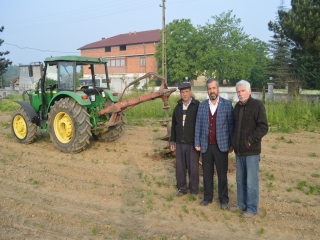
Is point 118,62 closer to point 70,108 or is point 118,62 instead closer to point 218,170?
point 70,108

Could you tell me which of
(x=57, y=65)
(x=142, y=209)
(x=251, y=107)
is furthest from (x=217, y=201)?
(x=57, y=65)

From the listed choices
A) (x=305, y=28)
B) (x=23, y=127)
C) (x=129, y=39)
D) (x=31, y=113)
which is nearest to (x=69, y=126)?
(x=31, y=113)

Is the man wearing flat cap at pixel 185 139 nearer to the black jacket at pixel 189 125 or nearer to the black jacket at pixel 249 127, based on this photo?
the black jacket at pixel 189 125

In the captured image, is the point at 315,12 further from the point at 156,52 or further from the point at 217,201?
the point at 156,52

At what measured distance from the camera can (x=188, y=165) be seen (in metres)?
4.89

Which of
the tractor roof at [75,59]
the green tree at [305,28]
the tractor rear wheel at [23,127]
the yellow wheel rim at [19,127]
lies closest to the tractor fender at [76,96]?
the tractor roof at [75,59]

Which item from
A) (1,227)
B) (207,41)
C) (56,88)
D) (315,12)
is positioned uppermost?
(207,41)

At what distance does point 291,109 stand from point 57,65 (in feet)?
27.1

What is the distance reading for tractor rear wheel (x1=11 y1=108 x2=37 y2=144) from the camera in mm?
8422

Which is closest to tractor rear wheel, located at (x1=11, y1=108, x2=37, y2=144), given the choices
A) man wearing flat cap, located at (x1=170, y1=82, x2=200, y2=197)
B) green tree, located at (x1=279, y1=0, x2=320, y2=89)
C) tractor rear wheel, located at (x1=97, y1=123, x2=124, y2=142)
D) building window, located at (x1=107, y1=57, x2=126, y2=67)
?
tractor rear wheel, located at (x1=97, y1=123, x2=124, y2=142)

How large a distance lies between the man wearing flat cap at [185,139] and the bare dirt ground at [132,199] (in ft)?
0.88

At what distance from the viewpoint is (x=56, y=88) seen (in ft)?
27.0

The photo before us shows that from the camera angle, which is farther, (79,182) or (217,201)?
(79,182)

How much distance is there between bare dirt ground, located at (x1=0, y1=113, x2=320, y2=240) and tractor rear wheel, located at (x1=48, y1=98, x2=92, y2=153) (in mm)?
256
